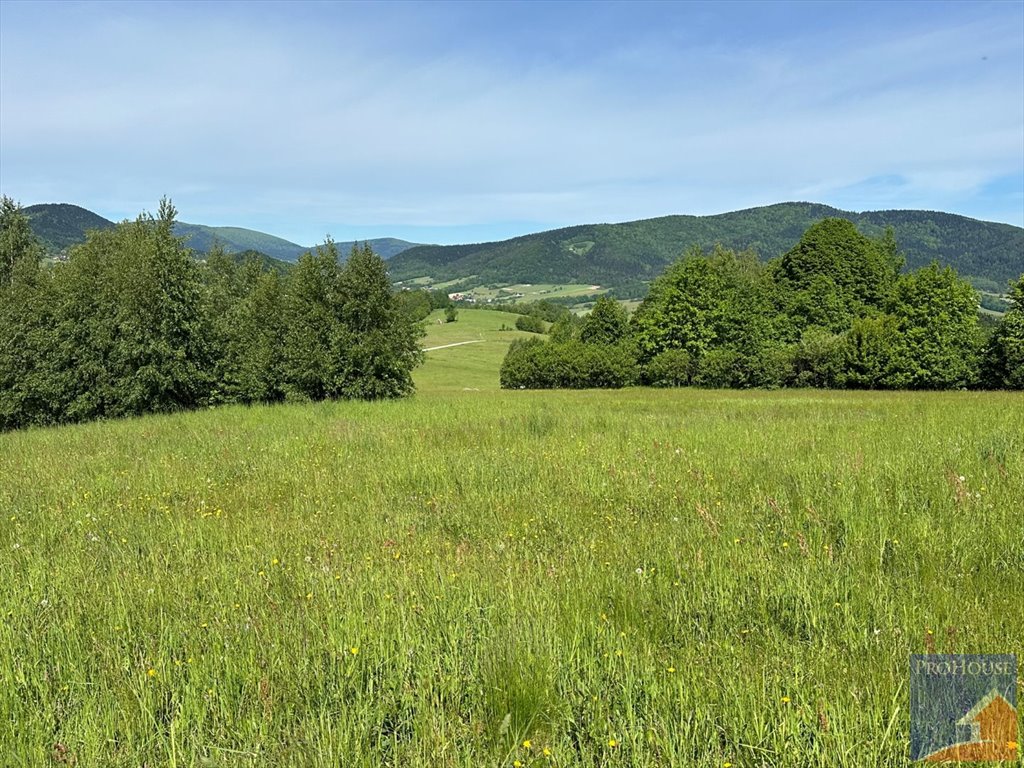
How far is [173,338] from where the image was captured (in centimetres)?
2627

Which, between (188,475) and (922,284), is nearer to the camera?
(188,475)

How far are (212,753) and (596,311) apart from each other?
2671 inches

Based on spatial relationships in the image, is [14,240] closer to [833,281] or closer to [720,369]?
[720,369]

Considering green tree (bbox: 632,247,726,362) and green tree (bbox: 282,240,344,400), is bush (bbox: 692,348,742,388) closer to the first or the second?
green tree (bbox: 632,247,726,362)

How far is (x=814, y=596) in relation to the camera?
3451 millimetres

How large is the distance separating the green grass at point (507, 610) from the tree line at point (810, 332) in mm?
36470

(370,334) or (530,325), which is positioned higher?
(530,325)

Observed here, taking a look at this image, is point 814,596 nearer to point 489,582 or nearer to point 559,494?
point 489,582

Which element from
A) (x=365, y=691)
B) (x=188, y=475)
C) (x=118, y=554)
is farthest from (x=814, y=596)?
(x=188, y=475)

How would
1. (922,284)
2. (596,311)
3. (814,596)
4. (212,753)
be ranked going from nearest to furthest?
1. (212,753)
2. (814,596)
3. (922,284)
4. (596,311)

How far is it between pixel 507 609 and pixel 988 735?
221 centimetres

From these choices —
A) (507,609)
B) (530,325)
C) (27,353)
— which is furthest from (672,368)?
(530,325)
